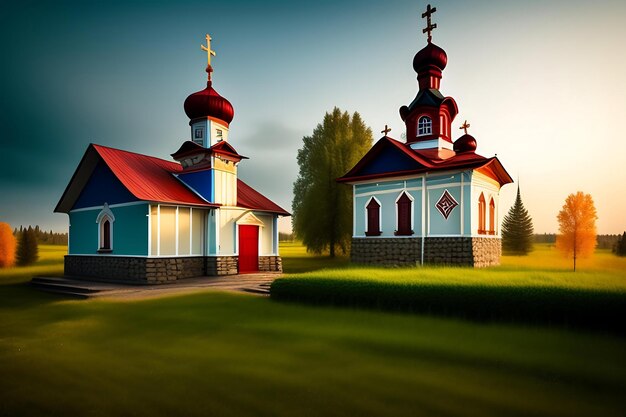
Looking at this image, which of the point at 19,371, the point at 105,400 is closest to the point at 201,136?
the point at 19,371

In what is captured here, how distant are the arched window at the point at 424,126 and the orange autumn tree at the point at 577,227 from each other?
26.0 ft

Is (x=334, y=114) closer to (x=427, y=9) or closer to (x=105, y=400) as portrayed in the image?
(x=427, y=9)

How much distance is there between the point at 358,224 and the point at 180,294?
10.6m

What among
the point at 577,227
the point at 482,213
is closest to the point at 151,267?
the point at 482,213

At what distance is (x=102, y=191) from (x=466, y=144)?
21598 mm

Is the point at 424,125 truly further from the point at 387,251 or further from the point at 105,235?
the point at 105,235

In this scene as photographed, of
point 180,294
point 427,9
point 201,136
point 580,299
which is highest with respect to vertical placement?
point 427,9

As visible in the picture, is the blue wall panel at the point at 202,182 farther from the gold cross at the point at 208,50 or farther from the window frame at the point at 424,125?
the window frame at the point at 424,125

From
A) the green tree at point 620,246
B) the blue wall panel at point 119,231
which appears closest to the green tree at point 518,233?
the green tree at point 620,246

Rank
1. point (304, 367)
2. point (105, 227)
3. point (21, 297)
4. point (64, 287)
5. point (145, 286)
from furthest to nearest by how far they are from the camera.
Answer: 1. point (105, 227)
2. point (145, 286)
3. point (64, 287)
4. point (21, 297)
5. point (304, 367)

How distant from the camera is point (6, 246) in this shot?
27188 mm

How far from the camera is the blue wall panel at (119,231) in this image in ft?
62.1

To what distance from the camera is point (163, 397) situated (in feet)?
18.2

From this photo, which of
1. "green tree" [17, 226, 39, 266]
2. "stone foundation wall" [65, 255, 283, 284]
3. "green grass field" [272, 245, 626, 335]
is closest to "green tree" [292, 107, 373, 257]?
"stone foundation wall" [65, 255, 283, 284]
